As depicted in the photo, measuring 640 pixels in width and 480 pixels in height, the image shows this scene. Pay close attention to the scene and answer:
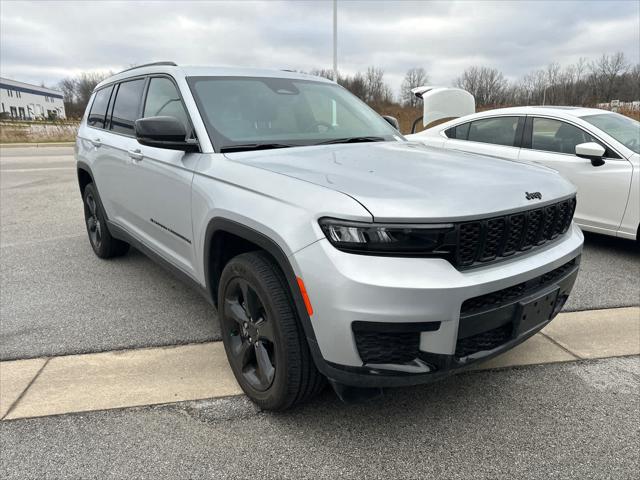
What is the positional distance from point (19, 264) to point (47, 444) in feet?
10.7

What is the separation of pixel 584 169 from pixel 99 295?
193 inches

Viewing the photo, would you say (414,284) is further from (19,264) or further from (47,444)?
(19,264)

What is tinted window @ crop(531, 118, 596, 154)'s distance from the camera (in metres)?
5.25

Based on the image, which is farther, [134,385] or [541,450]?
[134,385]

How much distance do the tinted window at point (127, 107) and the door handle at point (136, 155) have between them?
0.28m

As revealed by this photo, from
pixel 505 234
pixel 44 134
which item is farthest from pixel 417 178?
pixel 44 134

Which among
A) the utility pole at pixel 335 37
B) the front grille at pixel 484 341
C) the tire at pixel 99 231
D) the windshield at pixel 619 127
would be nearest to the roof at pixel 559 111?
the windshield at pixel 619 127

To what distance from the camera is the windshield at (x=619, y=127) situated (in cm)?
503

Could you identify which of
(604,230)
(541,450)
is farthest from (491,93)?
(541,450)

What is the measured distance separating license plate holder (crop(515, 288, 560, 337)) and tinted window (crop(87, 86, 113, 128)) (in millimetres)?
Answer: 4030

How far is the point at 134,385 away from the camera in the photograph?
278cm

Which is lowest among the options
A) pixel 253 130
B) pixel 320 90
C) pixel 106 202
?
pixel 106 202

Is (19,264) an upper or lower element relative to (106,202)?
lower

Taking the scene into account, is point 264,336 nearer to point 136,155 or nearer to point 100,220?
point 136,155
